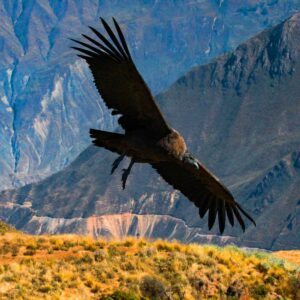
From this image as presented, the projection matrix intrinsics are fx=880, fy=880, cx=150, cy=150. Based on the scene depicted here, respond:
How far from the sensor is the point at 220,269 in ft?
106

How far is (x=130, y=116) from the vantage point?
25219 millimetres

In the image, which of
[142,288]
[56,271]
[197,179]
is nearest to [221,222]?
[197,179]

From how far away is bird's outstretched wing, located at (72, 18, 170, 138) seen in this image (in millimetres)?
23364

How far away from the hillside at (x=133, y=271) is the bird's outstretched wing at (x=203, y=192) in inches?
111

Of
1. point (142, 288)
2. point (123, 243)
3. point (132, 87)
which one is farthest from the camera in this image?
point (123, 243)

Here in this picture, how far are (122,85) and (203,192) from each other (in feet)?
22.0

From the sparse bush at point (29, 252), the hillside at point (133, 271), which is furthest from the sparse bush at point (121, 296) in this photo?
the sparse bush at point (29, 252)

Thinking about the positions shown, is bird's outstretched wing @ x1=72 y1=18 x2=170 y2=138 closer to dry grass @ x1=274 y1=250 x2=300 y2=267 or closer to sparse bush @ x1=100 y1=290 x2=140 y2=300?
sparse bush @ x1=100 y1=290 x2=140 y2=300

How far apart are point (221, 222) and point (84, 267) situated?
4.93 m

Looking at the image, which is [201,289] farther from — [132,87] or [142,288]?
[132,87]

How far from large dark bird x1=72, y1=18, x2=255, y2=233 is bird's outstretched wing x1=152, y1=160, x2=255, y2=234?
0.23 feet

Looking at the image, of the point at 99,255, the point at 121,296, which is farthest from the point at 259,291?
the point at 121,296

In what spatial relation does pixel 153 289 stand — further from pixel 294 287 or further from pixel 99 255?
pixel 294 287

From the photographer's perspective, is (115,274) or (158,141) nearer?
(158,141)
